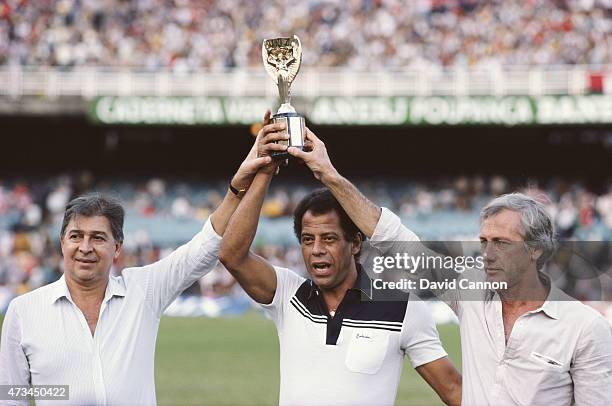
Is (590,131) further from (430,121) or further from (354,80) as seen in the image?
(354,80)

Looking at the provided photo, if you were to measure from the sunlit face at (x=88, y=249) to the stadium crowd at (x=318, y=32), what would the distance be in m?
23.1

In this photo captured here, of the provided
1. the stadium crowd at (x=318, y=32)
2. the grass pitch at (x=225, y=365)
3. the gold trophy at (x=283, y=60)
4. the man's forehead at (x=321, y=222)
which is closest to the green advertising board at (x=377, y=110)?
the stadium crowd at (x=318, y=32)

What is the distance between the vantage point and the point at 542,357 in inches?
151

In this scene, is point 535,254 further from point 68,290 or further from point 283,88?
point 68,290

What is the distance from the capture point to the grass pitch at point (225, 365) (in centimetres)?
1109

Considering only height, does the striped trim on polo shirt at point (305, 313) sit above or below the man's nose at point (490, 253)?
below

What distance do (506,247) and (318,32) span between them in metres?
25.0

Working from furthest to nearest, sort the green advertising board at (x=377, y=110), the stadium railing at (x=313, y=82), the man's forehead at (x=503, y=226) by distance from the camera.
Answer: the green advertising board at (x=377, y=110) → the stadium railing at (x=313, y=82) → the man's forehead at (x=503, y=226)

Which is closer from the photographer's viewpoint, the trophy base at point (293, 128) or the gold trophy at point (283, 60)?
the trophy base at point (293, 128)

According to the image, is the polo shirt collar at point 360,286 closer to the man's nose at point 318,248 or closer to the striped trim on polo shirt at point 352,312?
the striped trim on polo shirt at point 352,312

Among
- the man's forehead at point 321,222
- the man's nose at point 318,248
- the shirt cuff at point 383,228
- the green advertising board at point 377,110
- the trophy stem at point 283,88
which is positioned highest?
the green advertising board at point 377,110

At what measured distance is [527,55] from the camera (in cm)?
2712

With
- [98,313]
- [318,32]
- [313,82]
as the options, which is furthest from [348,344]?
[318,32]

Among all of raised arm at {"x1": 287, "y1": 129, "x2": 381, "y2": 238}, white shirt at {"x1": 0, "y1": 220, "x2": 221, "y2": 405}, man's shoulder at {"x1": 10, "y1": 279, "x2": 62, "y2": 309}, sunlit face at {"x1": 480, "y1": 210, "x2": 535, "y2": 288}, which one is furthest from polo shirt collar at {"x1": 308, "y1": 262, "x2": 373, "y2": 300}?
man's shoulder at {"x1": 10, "y1": 279, "x2": 62, "y2": 309}
